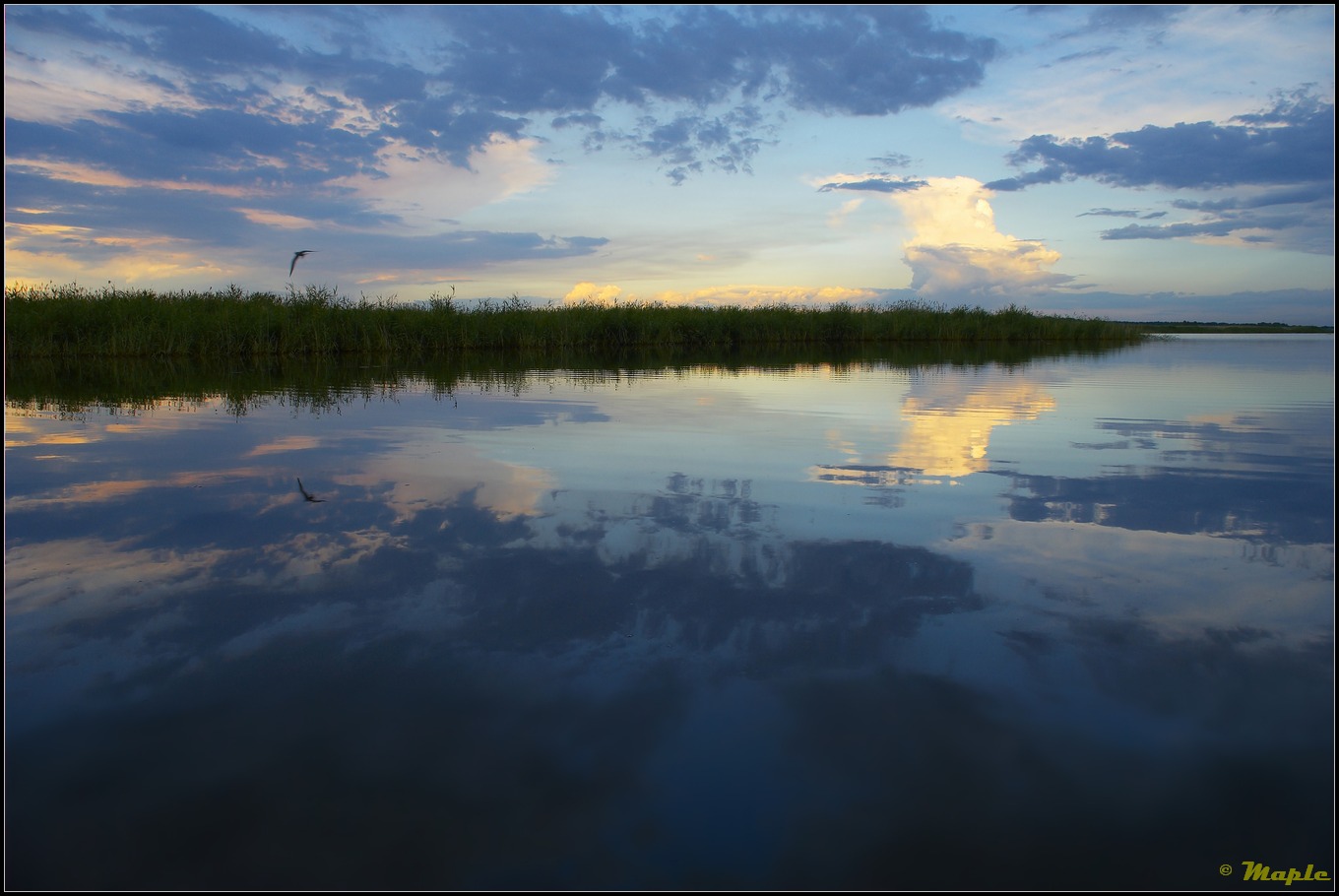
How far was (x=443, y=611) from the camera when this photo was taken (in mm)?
2725

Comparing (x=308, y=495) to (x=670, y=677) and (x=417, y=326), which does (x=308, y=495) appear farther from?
(x=417, y=326)

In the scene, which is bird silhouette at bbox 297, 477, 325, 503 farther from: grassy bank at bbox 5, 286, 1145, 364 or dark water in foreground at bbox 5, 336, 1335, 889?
grassy bank at bbox 5, 286, 1145, 364

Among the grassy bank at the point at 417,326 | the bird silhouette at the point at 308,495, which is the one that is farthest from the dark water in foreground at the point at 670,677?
the grassy bank at the point at 417,326

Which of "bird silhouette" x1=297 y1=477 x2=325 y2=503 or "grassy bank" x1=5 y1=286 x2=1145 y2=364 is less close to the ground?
"grassy bank" x1=5 y1=286 x2=1145 y2=364

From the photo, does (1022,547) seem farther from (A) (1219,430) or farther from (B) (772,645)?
(A) (1219,430)

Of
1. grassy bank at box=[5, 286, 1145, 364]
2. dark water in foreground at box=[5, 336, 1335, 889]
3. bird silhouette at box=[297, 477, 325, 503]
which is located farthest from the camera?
grassy bank at box=[5, 286, 1145, 364]

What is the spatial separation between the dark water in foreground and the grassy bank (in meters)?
14.1

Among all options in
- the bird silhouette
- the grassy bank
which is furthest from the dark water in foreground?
the grassy bank

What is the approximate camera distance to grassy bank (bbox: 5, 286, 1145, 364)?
53.8 ft

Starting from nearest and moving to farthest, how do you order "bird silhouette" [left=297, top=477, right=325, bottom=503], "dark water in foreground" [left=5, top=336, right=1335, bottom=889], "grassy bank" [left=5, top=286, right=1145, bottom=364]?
"dark water in foreground" [left=5, top=336, right=1335, bottom=889] → "bird silhouette" [left=297, top=477, right=325, bottom=503] → "grassy bank" [left=5, top=286, right=1145, bottom=364]

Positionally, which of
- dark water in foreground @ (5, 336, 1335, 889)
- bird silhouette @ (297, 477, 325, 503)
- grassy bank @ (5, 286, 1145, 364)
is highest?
grassy bank @ (5, 286, 1145, 364)

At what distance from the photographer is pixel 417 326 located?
21062 mm

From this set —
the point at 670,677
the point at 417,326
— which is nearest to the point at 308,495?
the point at 670,677

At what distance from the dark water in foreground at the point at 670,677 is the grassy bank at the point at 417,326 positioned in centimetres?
1412
